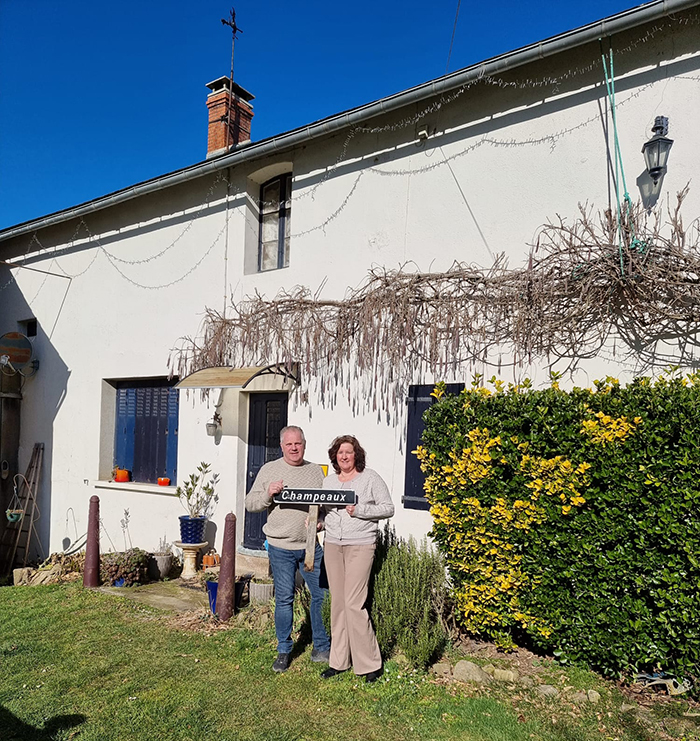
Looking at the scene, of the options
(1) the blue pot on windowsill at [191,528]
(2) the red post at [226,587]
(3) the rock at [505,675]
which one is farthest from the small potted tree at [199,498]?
(3) the rock at [505,675]

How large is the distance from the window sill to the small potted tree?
25 cm

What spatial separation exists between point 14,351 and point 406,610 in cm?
912

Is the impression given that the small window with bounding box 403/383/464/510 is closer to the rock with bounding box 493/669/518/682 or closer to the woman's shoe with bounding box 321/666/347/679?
the rock with bounding box 493/669/518/682

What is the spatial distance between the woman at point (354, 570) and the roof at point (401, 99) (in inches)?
167

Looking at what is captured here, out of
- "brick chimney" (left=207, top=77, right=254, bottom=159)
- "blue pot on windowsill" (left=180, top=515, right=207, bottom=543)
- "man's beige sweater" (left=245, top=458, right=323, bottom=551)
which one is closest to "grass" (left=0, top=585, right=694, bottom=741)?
"man's beige sweater" (left=245, top=458, right=323, bottom=551)

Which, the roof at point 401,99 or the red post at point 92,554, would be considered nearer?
the roof at point 401,99

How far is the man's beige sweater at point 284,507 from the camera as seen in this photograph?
5.06 m

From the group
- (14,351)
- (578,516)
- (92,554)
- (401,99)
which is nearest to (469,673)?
(578,516)

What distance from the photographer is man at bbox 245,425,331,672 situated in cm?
504

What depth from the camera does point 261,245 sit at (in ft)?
29.4

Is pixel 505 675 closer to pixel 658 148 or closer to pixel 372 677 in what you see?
pixel 372 677

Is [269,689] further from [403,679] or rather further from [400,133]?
[400,133]

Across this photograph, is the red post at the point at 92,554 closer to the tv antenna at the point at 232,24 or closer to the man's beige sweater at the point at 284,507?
the man's beige sweater at the point at 284,507

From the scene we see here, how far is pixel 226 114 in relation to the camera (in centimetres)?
1031
